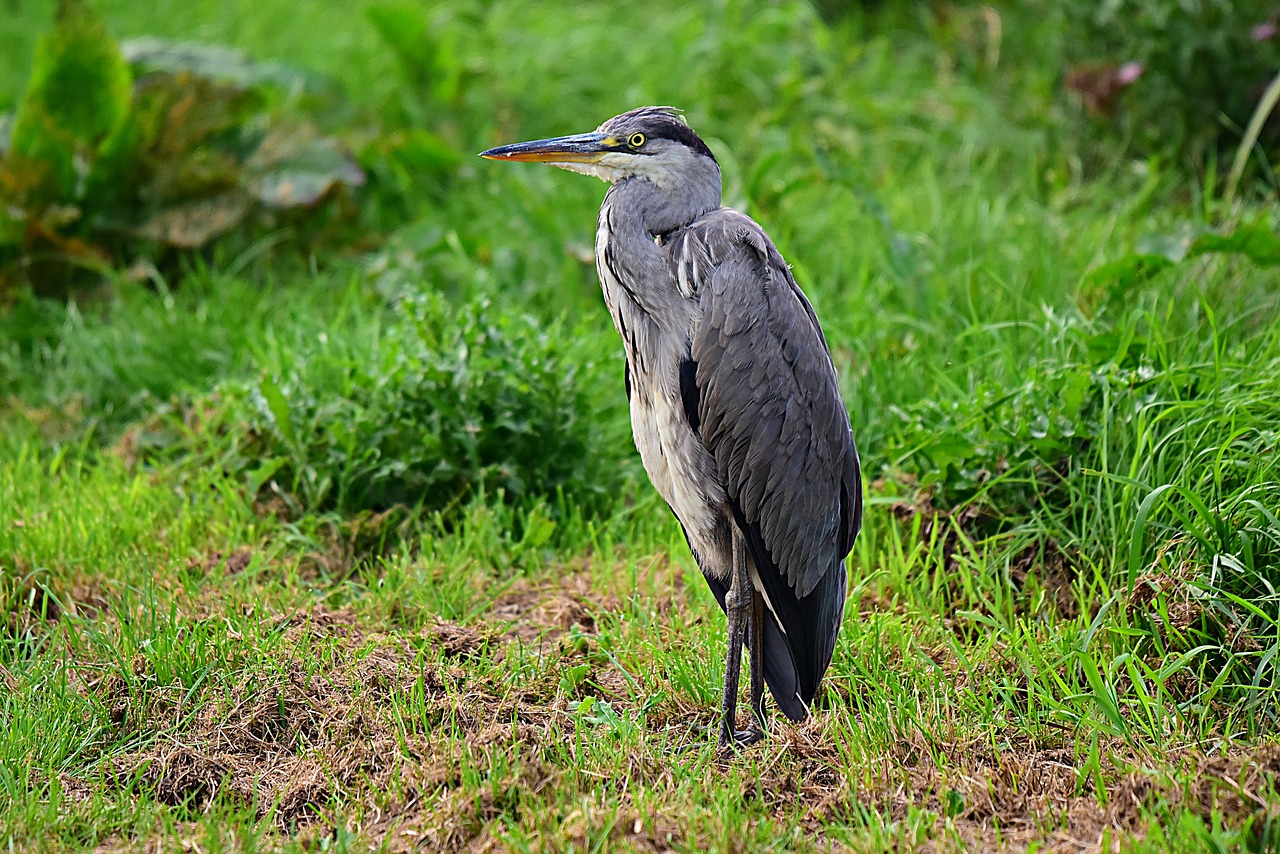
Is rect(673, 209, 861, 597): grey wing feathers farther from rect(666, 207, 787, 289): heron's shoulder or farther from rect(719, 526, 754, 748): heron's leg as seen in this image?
rect(719, 526, 754, 748): heron's leg

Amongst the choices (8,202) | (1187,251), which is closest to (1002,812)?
(1187,251)

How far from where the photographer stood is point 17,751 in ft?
10.6

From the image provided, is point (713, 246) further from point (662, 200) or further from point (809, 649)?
point (809, 649)

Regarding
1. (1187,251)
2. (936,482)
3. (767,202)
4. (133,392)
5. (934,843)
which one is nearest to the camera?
(934,843)

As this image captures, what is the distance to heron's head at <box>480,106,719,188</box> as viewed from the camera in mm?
3395

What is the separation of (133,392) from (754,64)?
409cm

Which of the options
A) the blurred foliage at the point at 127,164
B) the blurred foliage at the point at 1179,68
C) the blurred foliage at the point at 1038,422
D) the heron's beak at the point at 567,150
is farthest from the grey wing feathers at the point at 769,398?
the blurred foliage at the point at 1179,68

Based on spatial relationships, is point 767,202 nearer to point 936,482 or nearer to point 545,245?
point 545,245

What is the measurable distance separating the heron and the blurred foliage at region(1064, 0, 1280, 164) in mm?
3456

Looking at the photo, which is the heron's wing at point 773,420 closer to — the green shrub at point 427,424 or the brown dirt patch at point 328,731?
the brown dirt patch at point 328,731

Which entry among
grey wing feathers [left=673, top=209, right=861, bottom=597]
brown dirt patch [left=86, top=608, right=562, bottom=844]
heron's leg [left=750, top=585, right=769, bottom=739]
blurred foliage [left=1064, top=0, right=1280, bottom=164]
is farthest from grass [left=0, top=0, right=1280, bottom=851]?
grey wing feathers [left=673, top=209, right=861, bottom=597]

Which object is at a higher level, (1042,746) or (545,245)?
(545,245)

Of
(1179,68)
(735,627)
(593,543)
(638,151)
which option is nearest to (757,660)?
(735,627)

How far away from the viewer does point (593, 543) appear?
4.50m
